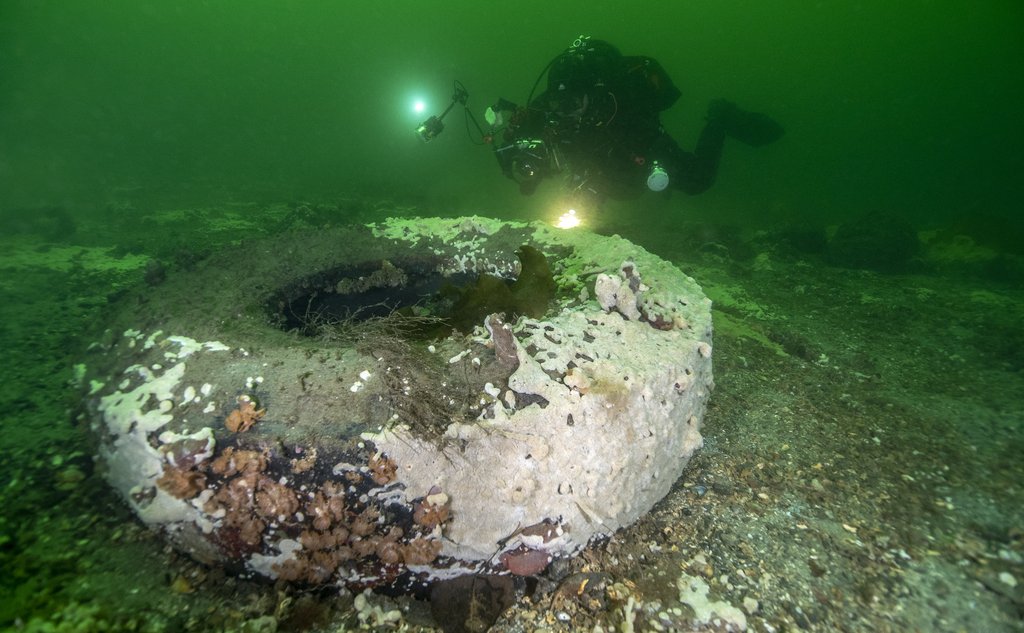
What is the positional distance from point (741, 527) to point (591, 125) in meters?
6.01

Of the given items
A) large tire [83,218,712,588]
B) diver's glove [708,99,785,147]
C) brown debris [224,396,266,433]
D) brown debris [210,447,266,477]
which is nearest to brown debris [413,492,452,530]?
large tire [83,218,712,588]

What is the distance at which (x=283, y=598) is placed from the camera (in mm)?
2320

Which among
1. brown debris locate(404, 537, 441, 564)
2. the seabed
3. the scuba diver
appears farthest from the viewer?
the scuba diver

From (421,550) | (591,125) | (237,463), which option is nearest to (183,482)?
(237,463)

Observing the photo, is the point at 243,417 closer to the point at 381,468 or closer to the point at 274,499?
the point at 274,499

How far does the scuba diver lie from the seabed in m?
3.43

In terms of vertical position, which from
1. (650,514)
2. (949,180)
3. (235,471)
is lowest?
(949,180)

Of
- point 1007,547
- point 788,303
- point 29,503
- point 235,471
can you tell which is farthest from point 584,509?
point 788,303

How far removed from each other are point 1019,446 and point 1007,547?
1.71 m

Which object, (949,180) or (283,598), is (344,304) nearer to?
(283,598)

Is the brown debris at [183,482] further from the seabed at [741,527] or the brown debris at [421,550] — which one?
the brown debris at [421,550]

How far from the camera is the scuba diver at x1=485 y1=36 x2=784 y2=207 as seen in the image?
22.4 feet

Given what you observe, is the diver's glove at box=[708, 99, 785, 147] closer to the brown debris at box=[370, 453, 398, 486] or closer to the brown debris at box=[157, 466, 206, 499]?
the brown debris at box=[370, 453, 398, 486]

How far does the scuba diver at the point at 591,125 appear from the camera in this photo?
683 centimetres
